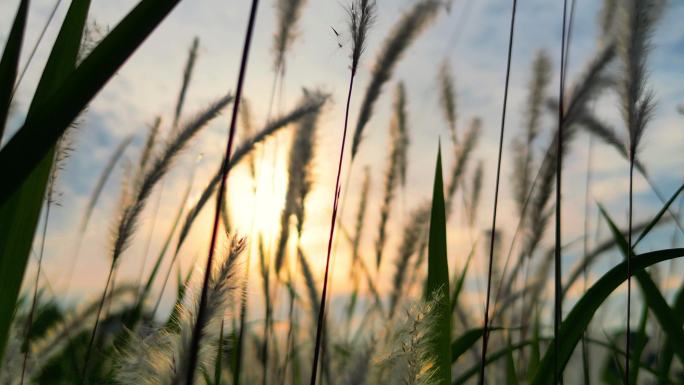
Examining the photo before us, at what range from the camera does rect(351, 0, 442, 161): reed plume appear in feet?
3.73

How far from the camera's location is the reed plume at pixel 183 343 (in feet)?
1.44

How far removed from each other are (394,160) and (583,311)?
1.09 meters

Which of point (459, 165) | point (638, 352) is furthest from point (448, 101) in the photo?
point (638, 352)

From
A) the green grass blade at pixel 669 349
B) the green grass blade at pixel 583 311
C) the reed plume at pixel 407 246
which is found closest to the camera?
the green grass blade at pixel 583 311

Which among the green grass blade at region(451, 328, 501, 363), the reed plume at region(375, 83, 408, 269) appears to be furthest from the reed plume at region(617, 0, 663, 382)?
the reed plume at region(375, 83, 408, 269)

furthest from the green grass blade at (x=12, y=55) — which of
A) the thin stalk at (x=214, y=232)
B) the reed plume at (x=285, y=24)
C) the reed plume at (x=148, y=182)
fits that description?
the reed plume at (x=285, y=24)

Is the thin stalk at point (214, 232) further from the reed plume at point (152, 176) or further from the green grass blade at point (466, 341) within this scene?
the green grass blade at point (466, 341)

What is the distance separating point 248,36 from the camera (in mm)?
482

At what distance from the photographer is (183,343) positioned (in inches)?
17.5

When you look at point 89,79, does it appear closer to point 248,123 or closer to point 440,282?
point 440,282

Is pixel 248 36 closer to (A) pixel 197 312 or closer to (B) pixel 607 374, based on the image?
(A) pixel 197 312

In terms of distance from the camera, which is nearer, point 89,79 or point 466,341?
point 89,79

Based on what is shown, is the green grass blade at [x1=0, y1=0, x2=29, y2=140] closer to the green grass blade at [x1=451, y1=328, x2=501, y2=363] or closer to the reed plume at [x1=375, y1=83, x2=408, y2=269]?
the green grass blade at [x1=451, y1=328, x2=501, y2=363]

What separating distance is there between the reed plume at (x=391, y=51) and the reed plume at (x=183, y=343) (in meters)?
0.70
